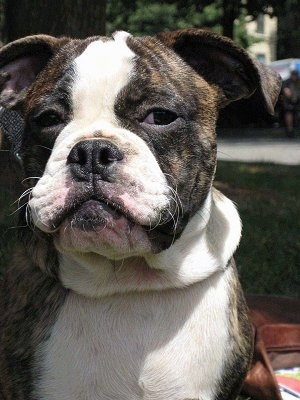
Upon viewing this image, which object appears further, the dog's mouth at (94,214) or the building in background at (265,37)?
the building in background at (265,37)

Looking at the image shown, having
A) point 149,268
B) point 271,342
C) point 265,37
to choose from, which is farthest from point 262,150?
point 265,37

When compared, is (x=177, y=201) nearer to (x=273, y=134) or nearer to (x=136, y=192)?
(x=136, y=192)

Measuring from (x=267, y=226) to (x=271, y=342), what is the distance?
3.16 metres

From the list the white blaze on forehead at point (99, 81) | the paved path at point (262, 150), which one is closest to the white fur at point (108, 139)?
the white blaze on forehead at point (99, 81)

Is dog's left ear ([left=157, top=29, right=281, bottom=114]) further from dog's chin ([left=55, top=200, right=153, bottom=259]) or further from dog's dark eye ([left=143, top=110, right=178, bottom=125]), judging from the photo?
dog's chin ([left=55, top=200, right=153, bottom=259])

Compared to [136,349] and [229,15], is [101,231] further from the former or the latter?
[229,15]

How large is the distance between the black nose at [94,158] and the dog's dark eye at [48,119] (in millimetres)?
323

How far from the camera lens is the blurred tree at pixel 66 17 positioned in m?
7.27

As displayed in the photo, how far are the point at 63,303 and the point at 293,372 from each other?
1.58 metres

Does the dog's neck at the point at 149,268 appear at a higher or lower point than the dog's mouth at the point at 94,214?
lower

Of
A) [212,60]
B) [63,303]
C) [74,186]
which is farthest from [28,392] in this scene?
[212,60]

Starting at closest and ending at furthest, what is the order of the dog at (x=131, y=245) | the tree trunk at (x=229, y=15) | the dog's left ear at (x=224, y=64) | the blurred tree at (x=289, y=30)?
the dog at (x=131, y=245) < the dog's left ear at (x=224, y=64) < the tree trunk at (x=229, y=15) < the blurred tree at (x=289, y=30)

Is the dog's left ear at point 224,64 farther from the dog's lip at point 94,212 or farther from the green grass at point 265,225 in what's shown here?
the green grass at point 265,225

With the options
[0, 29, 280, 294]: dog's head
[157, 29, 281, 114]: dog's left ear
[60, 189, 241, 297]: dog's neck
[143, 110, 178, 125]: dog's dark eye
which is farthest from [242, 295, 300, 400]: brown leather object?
[143, 110, 178, 125]: dog's dark eye
